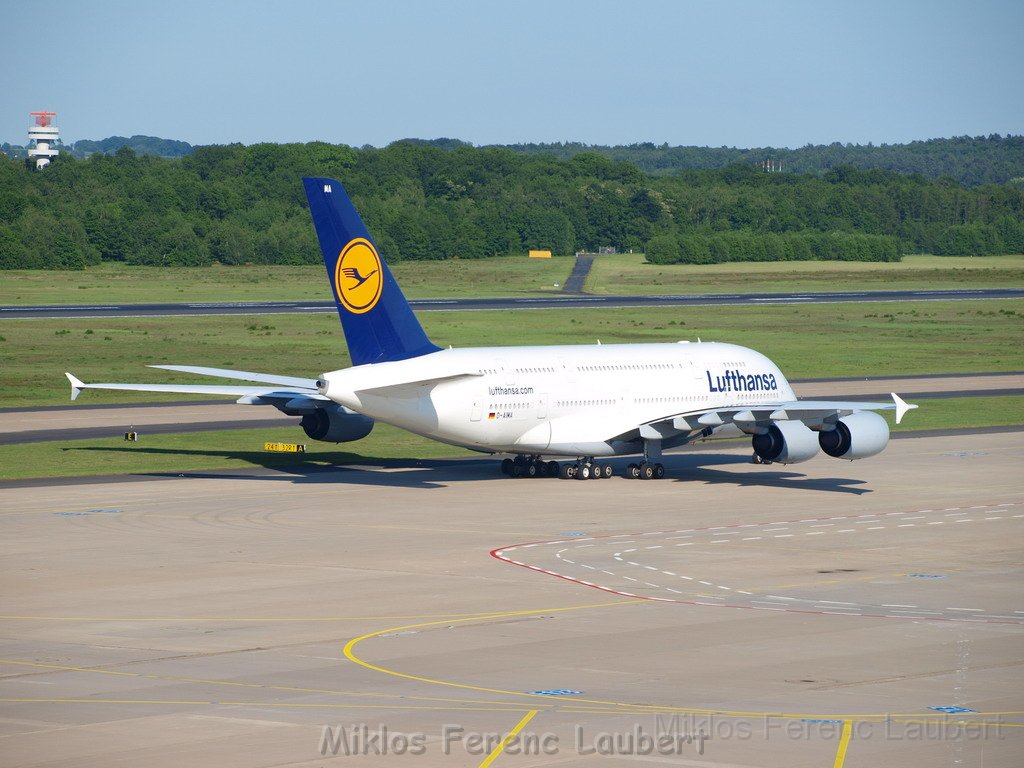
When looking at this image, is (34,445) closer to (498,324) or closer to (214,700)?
(214,700)

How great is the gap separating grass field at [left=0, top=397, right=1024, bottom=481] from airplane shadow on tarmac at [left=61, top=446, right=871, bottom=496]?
0.37 feet

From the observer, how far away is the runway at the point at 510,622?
24.1 metres

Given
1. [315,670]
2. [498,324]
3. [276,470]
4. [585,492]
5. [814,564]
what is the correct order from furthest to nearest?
[498,324] → [276,470] → [585,492] → [814,564] → [315,670]

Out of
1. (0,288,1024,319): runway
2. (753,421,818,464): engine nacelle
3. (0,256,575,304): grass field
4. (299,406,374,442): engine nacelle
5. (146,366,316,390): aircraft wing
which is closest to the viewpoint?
(753,421,818,464): engine nacelle

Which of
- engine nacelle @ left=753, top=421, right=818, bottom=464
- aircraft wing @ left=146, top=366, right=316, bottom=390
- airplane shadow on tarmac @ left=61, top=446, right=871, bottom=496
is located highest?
aircraft wing @ left=146, top=366, right=316, bottom=390

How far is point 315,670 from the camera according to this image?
94.7 feet

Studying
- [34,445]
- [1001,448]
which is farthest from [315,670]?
[1001,448]

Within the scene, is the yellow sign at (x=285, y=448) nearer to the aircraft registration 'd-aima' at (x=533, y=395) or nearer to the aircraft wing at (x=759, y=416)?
the aircraft registration 'd-aima' at (x=533, y=395)

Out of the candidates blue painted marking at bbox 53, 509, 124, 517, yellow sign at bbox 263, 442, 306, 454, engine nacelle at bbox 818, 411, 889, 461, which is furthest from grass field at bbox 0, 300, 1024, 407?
engine nacelle at bbox 818, 411, 889, 461

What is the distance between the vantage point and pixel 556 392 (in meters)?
56.0

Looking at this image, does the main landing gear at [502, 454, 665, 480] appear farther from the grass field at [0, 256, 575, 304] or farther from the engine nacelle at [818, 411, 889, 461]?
the grass field at [0, 256, 575, 304]

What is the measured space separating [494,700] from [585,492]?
28768 mm

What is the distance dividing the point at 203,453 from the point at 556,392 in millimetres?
17081

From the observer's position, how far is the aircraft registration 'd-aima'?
51625 millimetres
